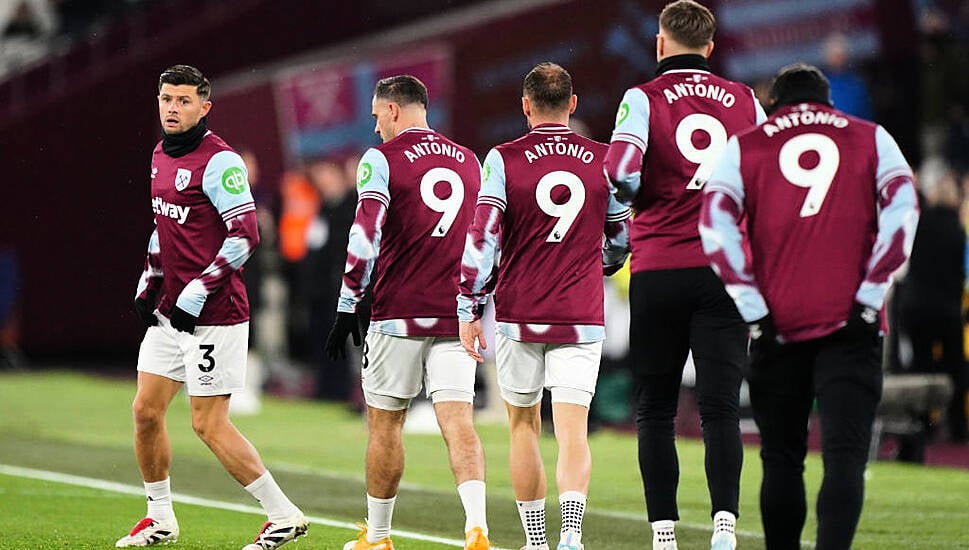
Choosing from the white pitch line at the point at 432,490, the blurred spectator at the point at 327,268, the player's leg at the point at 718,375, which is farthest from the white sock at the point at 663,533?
the blurred spectator at the point at 327,268

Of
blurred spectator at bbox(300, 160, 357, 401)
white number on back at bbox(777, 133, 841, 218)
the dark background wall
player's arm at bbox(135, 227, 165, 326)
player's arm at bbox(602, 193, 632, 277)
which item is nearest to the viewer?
white number on back at bbox(777, 133, 841, 218)

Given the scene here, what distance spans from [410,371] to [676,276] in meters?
1.34

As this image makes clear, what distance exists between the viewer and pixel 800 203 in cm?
573

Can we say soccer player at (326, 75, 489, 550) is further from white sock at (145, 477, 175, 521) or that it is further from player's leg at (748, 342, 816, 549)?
player's leg at (748, 342, 816, 549)

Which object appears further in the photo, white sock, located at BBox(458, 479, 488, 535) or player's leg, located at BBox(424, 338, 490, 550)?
player's leg, located at BBox(424, 338, 490, 550)

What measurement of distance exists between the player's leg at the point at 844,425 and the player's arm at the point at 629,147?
1.26m

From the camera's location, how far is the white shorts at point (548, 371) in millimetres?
7078

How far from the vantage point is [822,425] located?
574cm

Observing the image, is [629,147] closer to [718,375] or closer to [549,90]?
[549,90]

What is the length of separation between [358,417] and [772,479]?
36.8 feet

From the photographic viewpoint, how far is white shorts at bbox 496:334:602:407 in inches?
279

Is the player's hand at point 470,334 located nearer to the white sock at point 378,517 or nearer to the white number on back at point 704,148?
the white sock at point 378,517

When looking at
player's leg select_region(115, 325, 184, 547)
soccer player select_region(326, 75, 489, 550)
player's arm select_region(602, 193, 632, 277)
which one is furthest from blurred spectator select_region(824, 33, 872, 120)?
player's leg select_region(115, 325, 184, 547)

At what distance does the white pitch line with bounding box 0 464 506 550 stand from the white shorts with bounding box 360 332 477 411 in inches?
47.8
